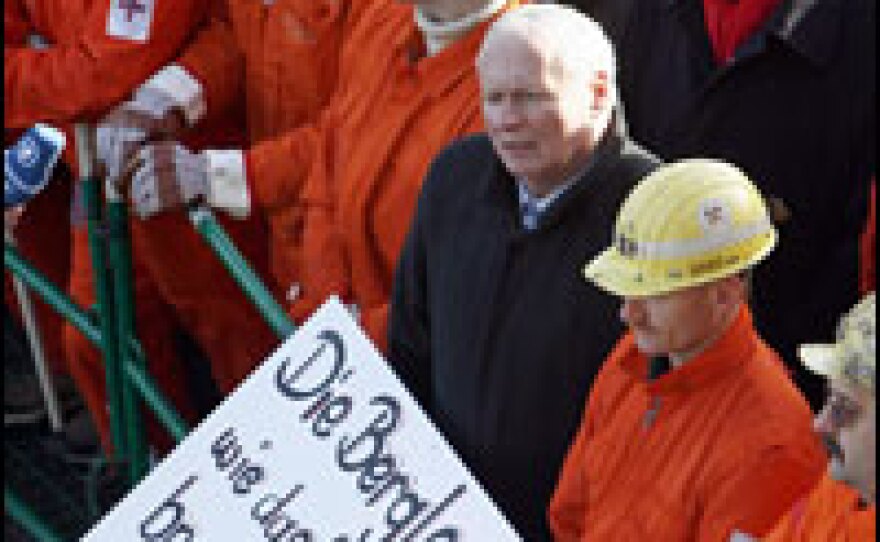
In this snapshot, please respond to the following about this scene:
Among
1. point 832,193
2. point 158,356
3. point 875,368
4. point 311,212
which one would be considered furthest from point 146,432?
point 875,368

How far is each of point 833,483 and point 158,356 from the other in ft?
9.29

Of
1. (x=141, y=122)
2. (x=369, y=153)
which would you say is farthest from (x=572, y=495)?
(x=141, y=122)

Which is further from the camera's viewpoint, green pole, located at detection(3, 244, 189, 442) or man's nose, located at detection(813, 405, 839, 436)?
green pole, located at detection(3, 244, 189, 442)

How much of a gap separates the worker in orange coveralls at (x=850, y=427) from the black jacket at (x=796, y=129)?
1.08 metres

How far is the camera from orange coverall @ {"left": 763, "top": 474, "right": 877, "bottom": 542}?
309 centimetres

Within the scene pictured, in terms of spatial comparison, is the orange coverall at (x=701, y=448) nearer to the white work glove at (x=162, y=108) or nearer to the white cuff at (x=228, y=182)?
the white cuff at (x=228, y=182)

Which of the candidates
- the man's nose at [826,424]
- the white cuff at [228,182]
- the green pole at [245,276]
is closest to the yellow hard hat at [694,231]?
the man's nose at [826,424]

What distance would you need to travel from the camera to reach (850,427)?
9.79ft

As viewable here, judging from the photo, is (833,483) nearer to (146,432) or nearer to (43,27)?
(146,432)

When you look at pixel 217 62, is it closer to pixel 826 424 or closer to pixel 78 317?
pixel 78 317

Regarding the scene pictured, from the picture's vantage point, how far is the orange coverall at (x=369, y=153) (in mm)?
4422

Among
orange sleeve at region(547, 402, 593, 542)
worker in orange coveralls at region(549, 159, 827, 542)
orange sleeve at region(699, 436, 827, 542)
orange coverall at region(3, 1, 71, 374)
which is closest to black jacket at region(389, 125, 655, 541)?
orange sleeve at region(547, 402, 593, 542)

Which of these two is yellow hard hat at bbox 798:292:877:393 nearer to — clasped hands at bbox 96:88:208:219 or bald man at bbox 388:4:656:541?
bald man at bbox 388:4:656:541

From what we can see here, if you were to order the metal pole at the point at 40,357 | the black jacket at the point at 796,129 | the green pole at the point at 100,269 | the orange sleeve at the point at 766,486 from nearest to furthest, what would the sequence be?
the orange sleeve at the point at 766,486, the black jacket at the point at 796,129, the green pole at the point at 100,269, the metal pole at the point at 40,357
